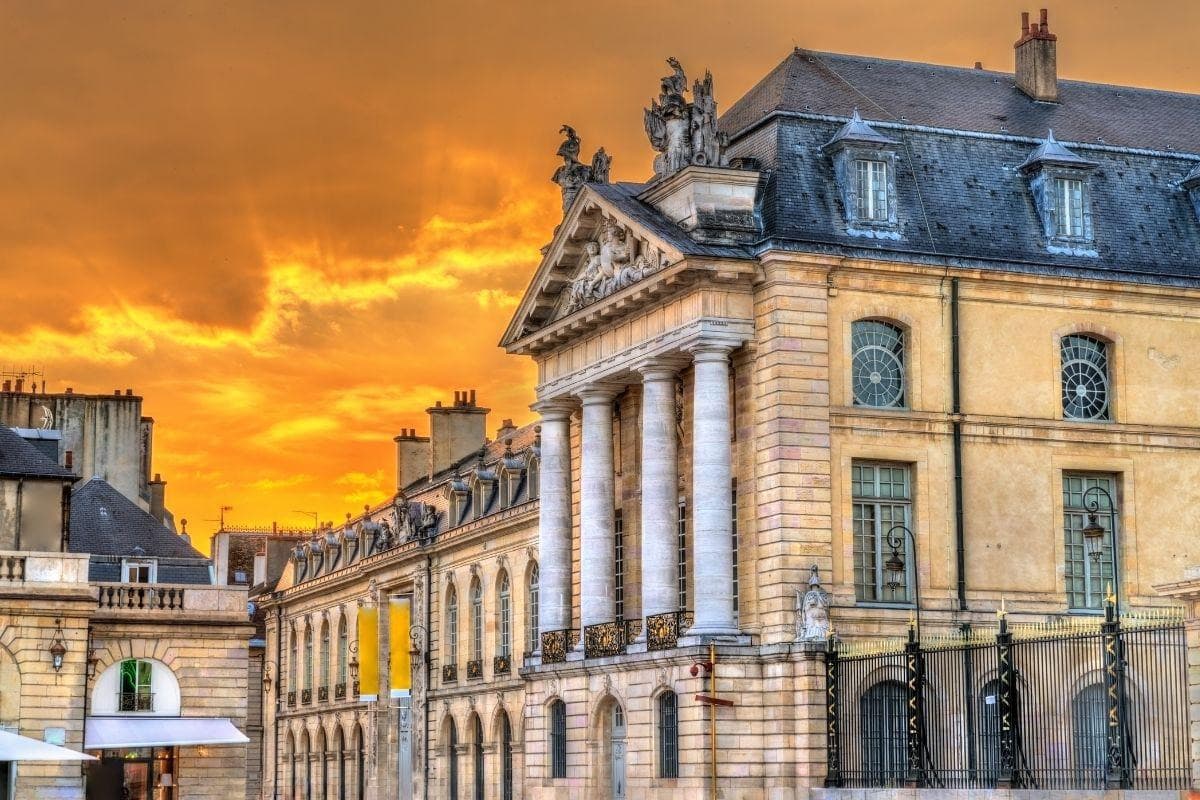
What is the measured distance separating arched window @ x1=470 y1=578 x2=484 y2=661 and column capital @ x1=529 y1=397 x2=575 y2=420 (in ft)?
58.8

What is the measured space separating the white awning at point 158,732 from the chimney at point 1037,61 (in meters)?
24.5

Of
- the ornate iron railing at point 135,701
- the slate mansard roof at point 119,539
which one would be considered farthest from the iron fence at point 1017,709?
the slate mansard roof at point 119,539

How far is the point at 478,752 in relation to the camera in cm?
6956

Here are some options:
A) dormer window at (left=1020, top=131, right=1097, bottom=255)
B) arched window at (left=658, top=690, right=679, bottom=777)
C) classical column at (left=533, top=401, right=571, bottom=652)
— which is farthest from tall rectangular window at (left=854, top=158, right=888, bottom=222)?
arched window at (left=658, top=690, right=679, bottom=777)

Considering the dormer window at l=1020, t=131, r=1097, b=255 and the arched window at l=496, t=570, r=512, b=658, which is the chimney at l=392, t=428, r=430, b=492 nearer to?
the arched window at l=496, t=570, r=512, b=658

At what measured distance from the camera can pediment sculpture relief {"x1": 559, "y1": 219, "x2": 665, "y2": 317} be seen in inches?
1860

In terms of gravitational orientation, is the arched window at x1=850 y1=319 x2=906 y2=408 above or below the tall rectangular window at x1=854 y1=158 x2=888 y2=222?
below

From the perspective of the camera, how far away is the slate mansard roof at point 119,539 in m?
64.1

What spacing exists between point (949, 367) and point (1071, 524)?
13.3 feet

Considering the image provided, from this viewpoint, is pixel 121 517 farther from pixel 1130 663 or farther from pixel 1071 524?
pixel 1130 663

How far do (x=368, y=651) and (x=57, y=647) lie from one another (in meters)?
23.4

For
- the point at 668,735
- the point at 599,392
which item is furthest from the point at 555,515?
the point at 668,735

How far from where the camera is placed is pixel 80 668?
53594mm

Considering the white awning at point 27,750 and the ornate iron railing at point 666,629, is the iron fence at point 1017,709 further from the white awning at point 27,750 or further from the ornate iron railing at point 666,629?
the white awning at point 27,750
